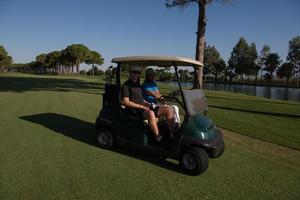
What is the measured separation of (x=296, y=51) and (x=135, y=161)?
7656 cm

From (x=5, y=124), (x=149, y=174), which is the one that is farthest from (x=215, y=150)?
(x=5, y=124)

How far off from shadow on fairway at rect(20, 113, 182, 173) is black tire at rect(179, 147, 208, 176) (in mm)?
176

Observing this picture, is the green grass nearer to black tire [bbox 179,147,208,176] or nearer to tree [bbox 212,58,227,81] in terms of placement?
black tire [bbox 179,147,208,176]

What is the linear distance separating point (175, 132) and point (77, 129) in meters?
3.21

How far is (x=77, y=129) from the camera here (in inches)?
286

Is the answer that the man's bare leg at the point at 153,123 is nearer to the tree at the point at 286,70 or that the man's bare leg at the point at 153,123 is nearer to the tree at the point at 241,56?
the tree at the point at 286,70

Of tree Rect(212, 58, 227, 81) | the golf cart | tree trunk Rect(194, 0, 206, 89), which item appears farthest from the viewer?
tree Rect(212, 58, 227, 81)

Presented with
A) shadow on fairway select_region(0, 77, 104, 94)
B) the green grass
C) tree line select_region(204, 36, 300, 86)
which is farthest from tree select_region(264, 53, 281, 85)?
the green grass

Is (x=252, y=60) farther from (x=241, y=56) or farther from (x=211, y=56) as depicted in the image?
(x=211, y=56)

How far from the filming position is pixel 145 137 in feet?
16.8

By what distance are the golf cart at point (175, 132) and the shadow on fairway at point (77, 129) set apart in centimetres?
22

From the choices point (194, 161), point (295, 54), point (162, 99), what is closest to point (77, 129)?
point (162, 99)

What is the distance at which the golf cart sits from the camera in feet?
15.1

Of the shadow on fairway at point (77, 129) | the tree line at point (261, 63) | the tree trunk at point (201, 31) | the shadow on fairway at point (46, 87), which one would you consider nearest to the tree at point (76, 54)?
the tree line at point (261, 63)
